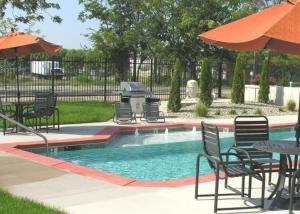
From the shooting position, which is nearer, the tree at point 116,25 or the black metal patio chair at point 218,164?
the black metal patio chair at point 218,164

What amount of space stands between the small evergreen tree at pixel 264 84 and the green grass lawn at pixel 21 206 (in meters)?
18.4

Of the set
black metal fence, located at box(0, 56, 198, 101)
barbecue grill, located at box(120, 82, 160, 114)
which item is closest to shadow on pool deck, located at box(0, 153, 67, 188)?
barbecue grill, located at box(120, 82, 160, 114)

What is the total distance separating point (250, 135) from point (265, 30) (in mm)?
2388

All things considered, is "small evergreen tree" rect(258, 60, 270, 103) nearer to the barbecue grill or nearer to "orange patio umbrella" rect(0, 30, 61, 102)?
the barbecue grill

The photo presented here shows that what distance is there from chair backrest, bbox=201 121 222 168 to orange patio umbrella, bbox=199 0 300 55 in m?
1.08

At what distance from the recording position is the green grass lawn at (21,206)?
5.67 m

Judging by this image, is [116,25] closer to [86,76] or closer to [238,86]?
[86,76]

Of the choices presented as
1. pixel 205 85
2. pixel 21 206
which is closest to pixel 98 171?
pixel 21 206

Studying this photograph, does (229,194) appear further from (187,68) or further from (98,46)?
(98,46)

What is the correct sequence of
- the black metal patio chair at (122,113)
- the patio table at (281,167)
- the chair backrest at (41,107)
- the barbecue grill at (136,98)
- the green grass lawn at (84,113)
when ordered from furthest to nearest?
the barbecue grill at (136,98), the green grass lawn at (84,113), the black metal patio chair at (122,113), the chair backrest at (41,107), the patio table at (281,167)

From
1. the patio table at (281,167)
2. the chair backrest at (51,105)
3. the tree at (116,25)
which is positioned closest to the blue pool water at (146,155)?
the chair backrest at (51,105)

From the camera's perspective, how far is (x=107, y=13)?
42562 millimetres

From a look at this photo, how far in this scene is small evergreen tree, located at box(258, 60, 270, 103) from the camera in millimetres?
23219

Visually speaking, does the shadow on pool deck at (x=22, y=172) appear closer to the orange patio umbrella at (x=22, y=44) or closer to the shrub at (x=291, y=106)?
the orange patio umbrella at (x=22, y=44)
